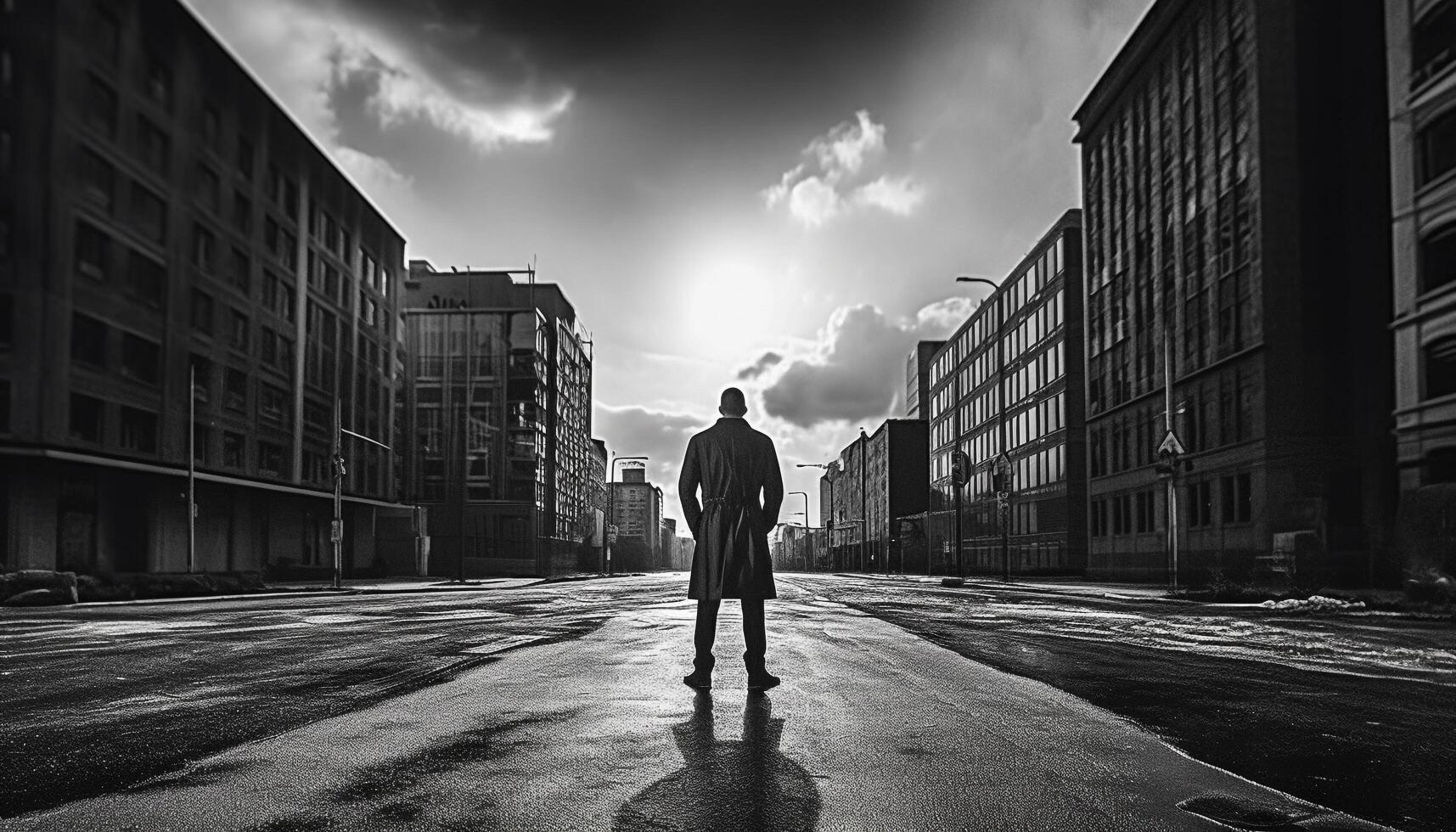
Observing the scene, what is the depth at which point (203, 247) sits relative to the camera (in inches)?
1666

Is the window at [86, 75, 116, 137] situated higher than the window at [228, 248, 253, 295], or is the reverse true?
the window at [86, 75, 116, 137]

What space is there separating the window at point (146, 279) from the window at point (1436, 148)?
42047 millimetres

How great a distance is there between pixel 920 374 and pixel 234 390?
276 ft

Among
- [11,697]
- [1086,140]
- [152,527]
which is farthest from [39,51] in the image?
[1086,140]

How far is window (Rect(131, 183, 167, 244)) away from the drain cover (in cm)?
4077

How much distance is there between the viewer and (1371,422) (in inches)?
1511

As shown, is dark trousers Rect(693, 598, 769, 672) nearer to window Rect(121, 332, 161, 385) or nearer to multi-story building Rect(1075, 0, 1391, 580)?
multi-story building Rect(1075, 0, 1391, 580)

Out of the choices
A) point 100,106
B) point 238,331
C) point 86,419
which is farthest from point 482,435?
point 100,106

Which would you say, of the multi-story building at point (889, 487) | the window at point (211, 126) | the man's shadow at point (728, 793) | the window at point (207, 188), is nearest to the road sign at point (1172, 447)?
the man's shadow at point (728, 793)

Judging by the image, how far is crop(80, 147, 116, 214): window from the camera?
3453 centimetres

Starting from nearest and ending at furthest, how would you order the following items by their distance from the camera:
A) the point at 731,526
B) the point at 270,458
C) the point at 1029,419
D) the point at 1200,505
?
the point at 731,526 → the point at 1200,505 → the point at 270,458 → the point at 1029,419

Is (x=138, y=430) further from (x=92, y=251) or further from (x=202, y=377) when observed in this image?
(x=92, y=251)

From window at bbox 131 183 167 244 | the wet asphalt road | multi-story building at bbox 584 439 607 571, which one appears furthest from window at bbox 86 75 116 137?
multi-story building at bbox 584 439 607 571

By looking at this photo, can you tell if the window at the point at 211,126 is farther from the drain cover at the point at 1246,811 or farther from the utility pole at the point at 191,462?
the drain cover at the point at 1246,811
